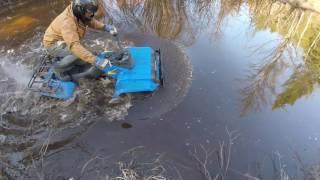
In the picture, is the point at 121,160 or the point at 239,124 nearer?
the point at 121,160

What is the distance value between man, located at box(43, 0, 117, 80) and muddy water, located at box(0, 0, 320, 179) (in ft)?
1.56

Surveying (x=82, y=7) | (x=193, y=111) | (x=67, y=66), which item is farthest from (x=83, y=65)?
(x=193, y=111)

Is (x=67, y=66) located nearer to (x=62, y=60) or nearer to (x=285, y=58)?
(x=62, y=60)

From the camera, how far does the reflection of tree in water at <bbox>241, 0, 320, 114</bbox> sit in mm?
5635

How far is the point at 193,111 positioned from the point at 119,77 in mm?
1195

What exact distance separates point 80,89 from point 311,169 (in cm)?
335

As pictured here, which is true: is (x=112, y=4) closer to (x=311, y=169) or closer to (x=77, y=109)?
(x=77, y=109)

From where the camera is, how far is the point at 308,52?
653cm

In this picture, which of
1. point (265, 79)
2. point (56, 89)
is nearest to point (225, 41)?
point (265, 79)

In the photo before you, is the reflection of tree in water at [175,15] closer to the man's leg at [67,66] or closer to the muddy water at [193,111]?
the muddy water at [193,111]

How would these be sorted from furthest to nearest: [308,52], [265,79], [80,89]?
[308,52] → [265,79] → [80,89]

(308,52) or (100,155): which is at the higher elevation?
(308,52)

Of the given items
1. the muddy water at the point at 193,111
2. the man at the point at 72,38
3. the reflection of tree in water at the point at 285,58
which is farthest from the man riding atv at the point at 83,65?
the reflection of tree in water at the point at 285,58

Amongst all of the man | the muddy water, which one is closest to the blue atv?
the man
